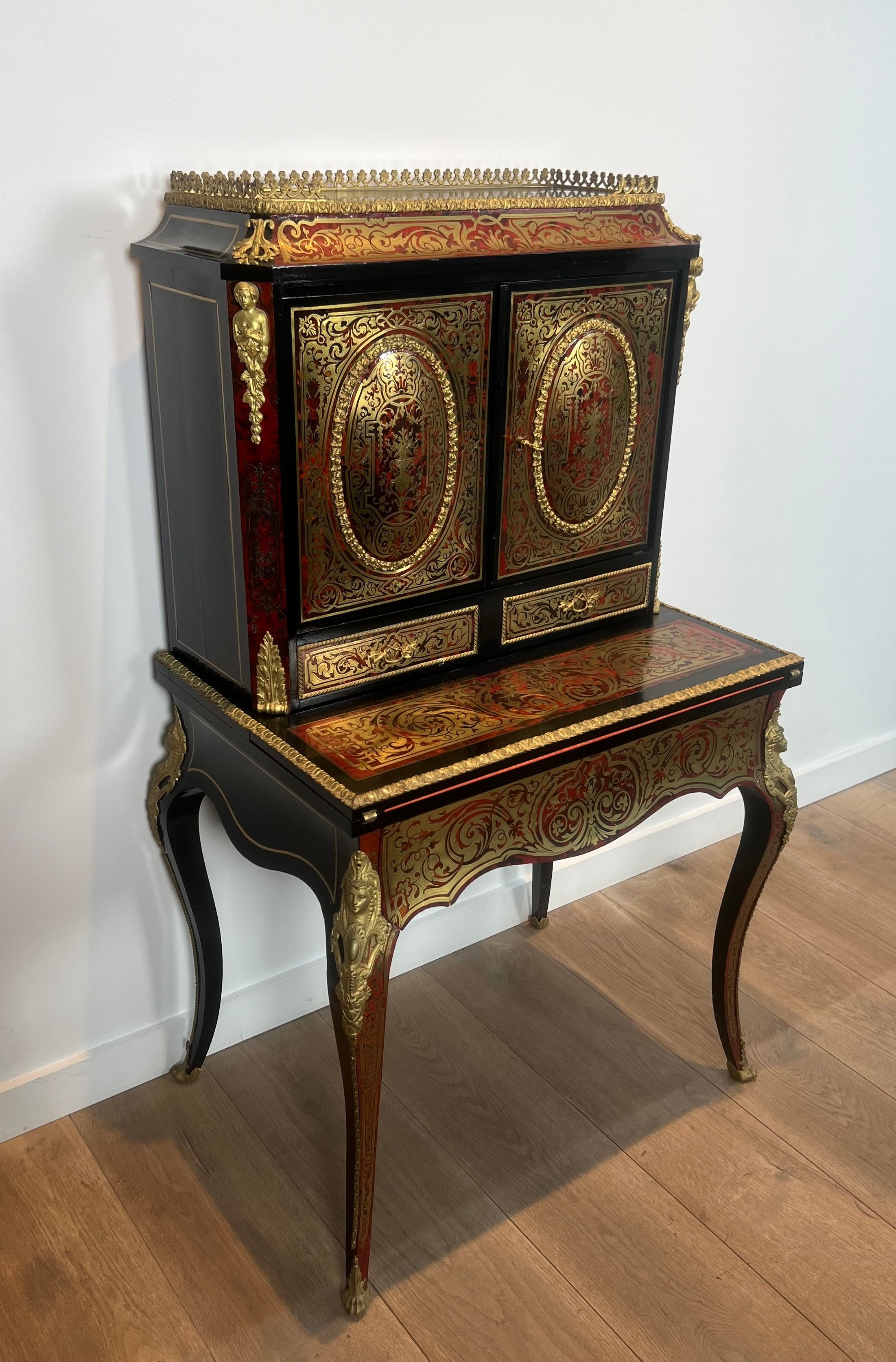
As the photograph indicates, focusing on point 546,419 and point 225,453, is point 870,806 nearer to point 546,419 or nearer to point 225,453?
point 546,419

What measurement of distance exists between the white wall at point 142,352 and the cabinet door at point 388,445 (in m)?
0.38

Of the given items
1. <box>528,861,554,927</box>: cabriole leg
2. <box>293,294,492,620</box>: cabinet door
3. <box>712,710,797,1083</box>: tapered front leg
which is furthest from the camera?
<box>528,861,554,927</box>: cabriole leg

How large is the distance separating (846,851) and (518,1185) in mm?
1491

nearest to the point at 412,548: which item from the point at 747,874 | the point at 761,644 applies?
the point at 761,644

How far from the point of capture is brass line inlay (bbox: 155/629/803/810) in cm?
153

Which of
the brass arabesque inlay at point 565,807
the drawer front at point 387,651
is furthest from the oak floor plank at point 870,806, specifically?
the drawer front at point 387,651

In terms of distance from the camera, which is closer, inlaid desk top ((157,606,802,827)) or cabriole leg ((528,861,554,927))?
inlaid desk top ((157,606,802,827))

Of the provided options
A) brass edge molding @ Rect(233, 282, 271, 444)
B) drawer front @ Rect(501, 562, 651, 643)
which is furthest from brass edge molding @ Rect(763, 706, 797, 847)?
brass edge molding @ Rect(233, 282, 271, 444)

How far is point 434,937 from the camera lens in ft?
8.55

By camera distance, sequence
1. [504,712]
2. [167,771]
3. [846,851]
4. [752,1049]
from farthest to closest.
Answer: [846,851] < [752,1049] < [167,771] < [504,712]

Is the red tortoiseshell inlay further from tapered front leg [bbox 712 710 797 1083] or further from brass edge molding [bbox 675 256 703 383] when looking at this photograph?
brass edge molding [bbox 675 256 703 383]

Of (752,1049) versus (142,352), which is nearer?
(142,352)

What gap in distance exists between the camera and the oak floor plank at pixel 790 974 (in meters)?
2.38

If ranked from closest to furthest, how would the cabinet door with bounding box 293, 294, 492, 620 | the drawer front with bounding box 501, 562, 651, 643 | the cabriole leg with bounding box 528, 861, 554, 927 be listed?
1. the cabinet door with bounding box 293, 294, 492, 620
2. the drawer front with bounding box 501, 562, 651, 643
3. the cabriole leg with bounding box 528, 861, 554, 927
